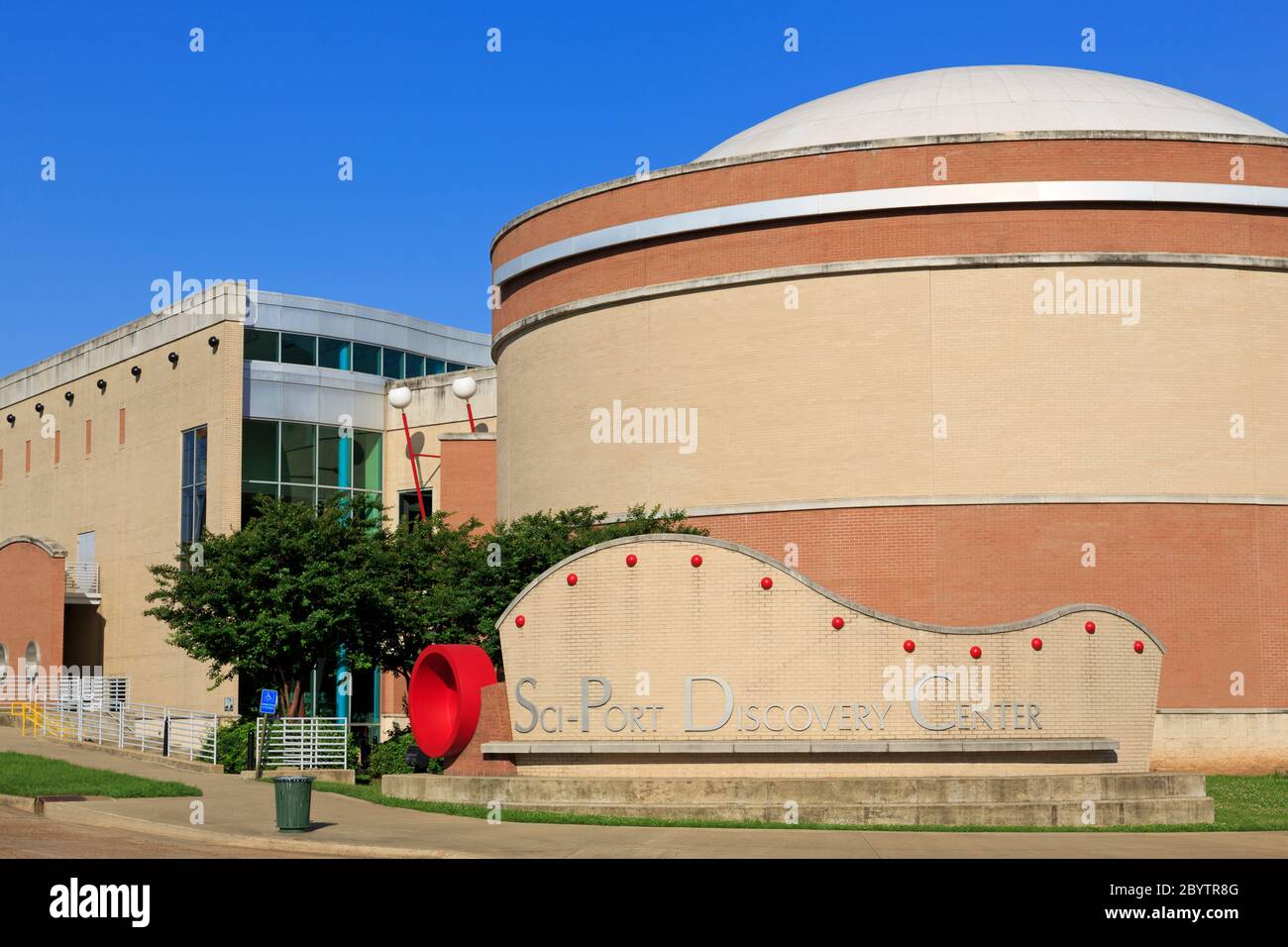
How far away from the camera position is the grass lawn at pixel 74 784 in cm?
2523

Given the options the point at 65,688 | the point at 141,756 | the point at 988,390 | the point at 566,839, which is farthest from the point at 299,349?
the point at 566,839

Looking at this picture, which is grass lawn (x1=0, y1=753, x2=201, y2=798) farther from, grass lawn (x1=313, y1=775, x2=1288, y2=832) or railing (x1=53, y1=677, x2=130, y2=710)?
railing (x1=53, y1=677, x2=130, y2=710)

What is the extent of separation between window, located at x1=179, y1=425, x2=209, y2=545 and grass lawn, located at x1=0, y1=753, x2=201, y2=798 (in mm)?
19482

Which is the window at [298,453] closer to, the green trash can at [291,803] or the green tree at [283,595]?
the green tree at [283,595]

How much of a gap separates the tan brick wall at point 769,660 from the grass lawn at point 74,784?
628 centimetres

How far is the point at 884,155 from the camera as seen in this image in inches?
1379

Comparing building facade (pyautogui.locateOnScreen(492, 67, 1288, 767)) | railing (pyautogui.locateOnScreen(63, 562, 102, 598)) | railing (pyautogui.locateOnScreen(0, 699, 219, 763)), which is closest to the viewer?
building facade (pyautogui.locateOnScreen(492, 67, 1288, 767))

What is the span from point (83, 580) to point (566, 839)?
1549 inches

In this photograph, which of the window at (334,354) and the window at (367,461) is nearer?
the window at (334,354)

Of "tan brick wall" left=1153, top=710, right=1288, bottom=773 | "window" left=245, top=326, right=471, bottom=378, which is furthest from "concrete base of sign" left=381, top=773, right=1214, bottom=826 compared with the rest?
"window" left=245, top=326, right=471, bottom=378

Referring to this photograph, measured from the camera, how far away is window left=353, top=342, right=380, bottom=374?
54.6 m

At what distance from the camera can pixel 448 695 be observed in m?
26.5

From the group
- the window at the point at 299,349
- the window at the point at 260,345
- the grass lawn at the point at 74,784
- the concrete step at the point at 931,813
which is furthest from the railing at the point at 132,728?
the concrete step at the point at 931,813

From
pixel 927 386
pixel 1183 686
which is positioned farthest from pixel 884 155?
pixel 1183 686
